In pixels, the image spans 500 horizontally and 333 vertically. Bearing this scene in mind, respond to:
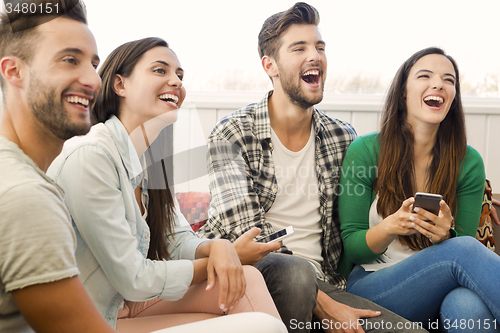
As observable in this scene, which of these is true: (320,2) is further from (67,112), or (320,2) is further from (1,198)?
(1,198)

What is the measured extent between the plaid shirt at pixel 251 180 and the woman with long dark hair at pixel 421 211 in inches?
2.4

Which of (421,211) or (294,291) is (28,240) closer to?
(294,291)

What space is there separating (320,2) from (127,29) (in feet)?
3.15

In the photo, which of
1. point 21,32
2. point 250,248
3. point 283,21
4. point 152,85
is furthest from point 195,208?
point 21,32

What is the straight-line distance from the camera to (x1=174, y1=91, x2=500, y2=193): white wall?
1.90 metres

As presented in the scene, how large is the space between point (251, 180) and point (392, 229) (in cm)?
Result: 49

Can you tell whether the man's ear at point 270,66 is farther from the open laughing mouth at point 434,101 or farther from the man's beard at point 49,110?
the man's beard at point 49,110

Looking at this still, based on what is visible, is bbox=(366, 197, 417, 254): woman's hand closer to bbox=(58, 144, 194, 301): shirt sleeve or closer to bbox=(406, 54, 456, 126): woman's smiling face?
bbox=(406, 54, 456, 126): woman's smiling face

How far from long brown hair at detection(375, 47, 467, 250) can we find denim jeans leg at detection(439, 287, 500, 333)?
26 centimetres

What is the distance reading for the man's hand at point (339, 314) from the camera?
1.14 m

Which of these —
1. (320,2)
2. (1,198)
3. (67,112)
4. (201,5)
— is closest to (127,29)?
(201,5)

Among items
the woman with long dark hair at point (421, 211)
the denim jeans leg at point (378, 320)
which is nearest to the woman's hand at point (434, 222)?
the woman with long dark hair at point (421, 211)

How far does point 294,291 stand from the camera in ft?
3.50

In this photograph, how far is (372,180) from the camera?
141cm
